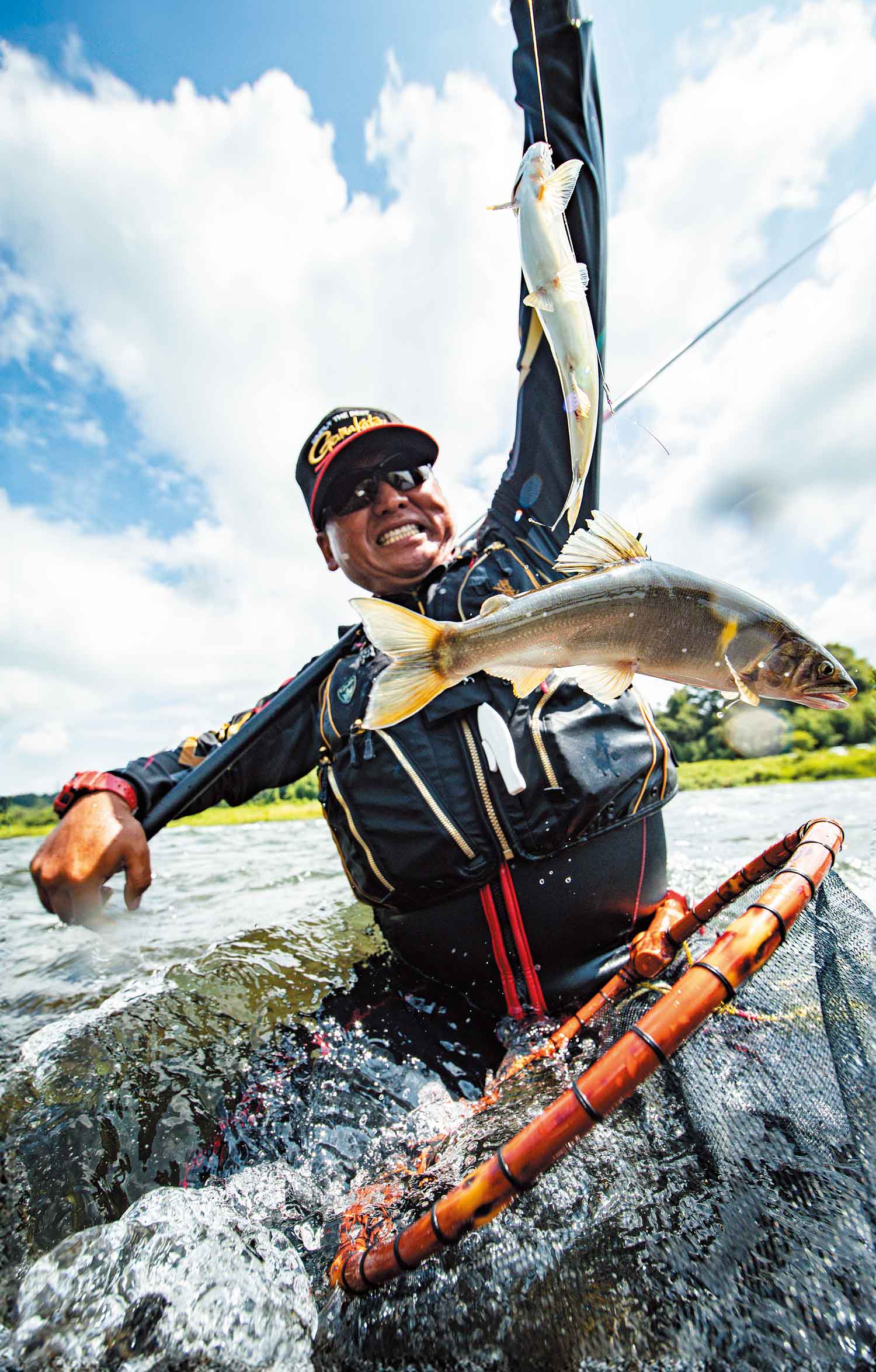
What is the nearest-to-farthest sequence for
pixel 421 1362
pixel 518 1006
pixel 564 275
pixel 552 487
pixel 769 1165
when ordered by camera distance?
pixel 421 1362
pixel 769 1165
pixel 564 275
pixel 518 1006
pixel 552 487

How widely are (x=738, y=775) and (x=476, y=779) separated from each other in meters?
32.6

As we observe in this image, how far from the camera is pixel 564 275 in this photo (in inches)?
79.3

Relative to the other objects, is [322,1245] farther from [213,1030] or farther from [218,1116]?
[213,1030]

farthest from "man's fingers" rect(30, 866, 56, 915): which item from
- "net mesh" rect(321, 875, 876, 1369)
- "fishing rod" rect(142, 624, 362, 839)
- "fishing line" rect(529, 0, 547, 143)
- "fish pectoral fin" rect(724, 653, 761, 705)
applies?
"fishing line" rect(529, 0, 547, 143)

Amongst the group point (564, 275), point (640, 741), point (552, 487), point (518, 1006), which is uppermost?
point (564, 275)

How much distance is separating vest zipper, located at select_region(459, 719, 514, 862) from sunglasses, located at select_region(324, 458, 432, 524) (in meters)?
1.65

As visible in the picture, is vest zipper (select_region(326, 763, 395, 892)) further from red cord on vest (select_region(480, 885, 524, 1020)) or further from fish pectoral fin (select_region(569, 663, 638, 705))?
fish pectoral fin (select_region(569, 663, 638, 705))

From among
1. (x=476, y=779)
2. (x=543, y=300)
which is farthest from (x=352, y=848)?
(x=543, y=300)

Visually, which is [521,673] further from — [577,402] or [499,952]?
[499,952]

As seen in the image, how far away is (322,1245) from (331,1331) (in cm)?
30

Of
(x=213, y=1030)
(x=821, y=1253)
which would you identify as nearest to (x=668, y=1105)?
(x=821, y=1253)

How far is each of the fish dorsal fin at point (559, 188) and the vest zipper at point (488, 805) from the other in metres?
1.99

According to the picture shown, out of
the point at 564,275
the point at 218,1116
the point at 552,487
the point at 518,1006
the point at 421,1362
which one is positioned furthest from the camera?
the point at 552,487

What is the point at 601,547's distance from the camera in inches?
66.2
